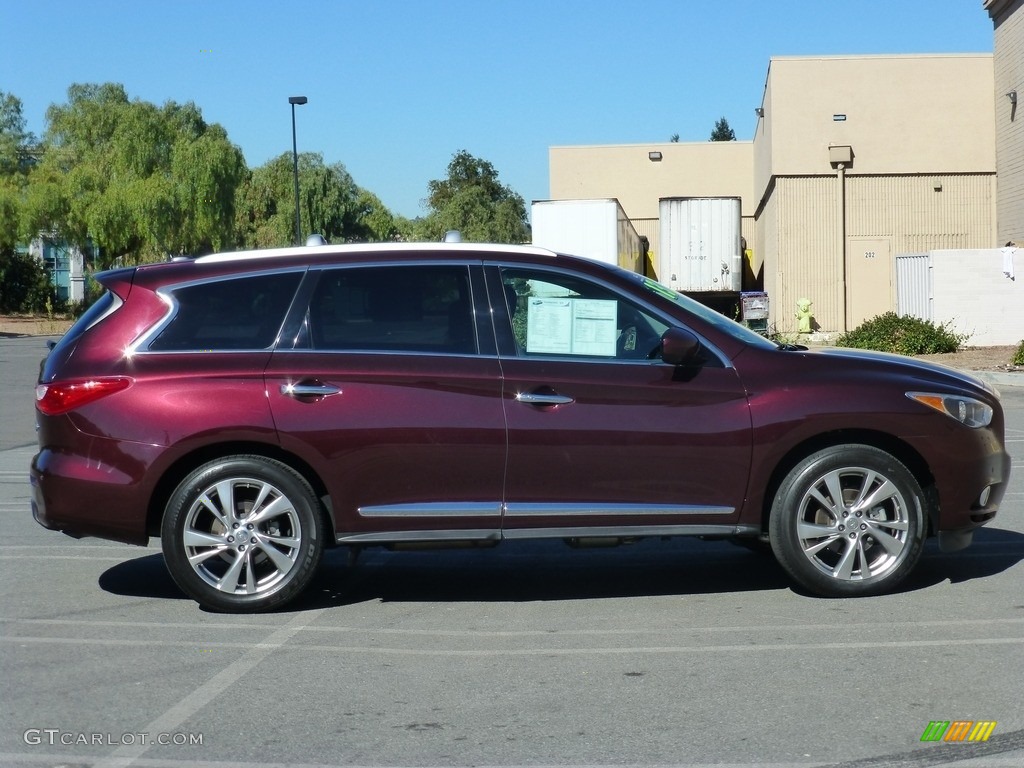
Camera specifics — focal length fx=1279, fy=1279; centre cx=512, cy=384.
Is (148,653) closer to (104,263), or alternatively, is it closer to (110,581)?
(110,581)

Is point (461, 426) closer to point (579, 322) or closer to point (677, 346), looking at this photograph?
point (579, 322)

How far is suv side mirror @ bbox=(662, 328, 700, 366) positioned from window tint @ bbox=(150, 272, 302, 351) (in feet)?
6.24

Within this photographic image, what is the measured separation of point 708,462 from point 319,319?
2083mm

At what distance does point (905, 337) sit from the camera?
26375 mm

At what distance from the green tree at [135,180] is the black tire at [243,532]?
175 ft

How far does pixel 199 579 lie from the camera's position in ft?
20.9

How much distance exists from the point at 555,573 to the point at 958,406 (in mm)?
2439

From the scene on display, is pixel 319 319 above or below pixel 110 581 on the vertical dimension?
above

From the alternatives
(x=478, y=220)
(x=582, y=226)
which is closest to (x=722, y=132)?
(x=478, y=220)

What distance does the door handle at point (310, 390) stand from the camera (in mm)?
6309

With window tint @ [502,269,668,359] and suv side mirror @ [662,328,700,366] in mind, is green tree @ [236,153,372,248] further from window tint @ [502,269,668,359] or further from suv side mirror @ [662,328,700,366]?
suv side mirror @ [662,328,700,366]

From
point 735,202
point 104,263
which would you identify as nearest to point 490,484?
point 735,202

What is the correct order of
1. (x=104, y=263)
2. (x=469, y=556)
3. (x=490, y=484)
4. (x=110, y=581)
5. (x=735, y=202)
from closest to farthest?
(x=490, y=484) < (x=110, y=581) < (x=469, y=556) < (x=735, y=202) < (x=104, y=263)

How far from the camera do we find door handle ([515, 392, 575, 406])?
6.28m
